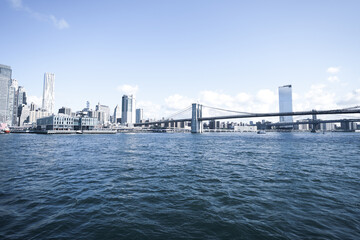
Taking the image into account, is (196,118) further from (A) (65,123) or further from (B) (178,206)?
(B) (178,206)

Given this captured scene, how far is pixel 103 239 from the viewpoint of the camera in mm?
5398

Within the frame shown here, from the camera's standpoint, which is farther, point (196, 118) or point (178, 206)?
point (196, 118)

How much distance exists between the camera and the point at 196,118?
132000mm

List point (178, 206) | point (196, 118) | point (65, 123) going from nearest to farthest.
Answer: point (178, 206) < point (65, 123) < point (196, 118)

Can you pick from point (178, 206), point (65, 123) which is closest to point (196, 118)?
point (65, 123)

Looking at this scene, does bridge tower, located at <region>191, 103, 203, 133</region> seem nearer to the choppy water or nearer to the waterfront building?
the waterfront building

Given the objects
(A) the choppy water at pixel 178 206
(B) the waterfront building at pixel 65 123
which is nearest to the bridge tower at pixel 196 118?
(B) the waterfront building at pixel 65 123

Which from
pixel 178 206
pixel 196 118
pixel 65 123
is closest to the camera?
pixel 178 206

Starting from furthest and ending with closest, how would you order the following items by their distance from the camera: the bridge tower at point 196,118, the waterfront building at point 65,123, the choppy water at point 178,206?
the bridge tower at point 196,118, the waterfront building at point 65,123, the choppy water at point 178,206

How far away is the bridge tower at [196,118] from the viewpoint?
131625 mm

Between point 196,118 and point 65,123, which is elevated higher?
point 196,118

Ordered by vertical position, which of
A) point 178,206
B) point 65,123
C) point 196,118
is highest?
point 196,118

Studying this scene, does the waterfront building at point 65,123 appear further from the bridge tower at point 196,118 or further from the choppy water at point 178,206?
the choppy water at point 178,206

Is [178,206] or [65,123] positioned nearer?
[178,206]
